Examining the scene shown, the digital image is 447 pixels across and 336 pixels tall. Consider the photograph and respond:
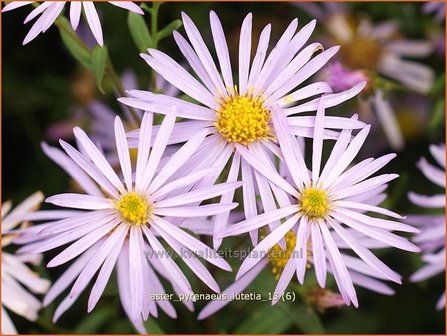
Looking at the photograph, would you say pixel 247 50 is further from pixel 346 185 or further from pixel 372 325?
pixel 372 325

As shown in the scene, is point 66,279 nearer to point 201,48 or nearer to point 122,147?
point 122,147

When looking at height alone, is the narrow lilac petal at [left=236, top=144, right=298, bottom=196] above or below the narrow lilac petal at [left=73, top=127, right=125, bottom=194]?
below

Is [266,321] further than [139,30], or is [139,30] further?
[266,321]

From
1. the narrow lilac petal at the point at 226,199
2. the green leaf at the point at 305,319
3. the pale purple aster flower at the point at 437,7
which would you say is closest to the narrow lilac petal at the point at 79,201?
the narrow lilac petal at the point at 226,199

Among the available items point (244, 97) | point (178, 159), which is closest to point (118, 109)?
point (244, 97)

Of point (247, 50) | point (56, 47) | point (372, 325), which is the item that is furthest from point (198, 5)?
point (372, 325)

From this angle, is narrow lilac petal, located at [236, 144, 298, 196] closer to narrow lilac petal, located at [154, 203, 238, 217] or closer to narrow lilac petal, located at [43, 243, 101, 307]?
narrow lilac petal, located at [154, 203, 238, 217]

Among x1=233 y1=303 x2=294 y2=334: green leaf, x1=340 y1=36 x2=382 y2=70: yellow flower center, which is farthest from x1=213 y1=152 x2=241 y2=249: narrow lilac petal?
x1=340 y1=36 x2=382 y2=70: yellow flower center

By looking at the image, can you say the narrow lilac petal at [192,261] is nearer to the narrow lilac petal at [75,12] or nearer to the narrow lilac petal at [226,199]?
the narrow lilac petal at [226,199]
